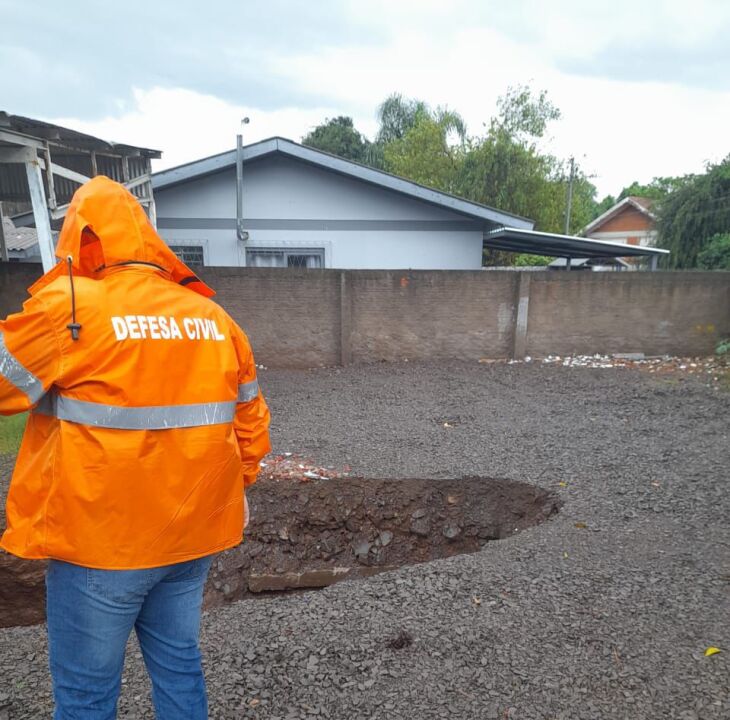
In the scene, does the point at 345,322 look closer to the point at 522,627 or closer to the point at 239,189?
the point at 239,189

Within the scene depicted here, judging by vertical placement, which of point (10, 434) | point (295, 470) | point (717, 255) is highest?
point (717, 255)

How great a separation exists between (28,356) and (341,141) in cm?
3653

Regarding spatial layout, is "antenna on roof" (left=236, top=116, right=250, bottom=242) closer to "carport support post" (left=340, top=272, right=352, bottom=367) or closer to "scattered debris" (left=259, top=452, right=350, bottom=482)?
"carport support post" (left=340, top=272, right=352, bottom=367)

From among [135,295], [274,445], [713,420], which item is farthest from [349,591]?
[713,420]

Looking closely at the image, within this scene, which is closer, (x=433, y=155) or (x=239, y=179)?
(x=239, y=179)

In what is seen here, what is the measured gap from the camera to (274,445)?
5.61 m

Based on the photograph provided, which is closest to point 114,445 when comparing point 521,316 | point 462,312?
point 462,312

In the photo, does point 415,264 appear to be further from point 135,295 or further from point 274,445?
point 135,295

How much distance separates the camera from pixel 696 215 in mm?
18859

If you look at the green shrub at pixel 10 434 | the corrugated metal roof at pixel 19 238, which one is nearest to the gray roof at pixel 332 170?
the corrugated metal roof at pixel 19 238

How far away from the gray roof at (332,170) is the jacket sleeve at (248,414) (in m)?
9.74

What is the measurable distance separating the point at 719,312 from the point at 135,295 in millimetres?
11967

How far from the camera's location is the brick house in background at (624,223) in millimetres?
33906

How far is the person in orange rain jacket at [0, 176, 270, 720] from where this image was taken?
134cm
